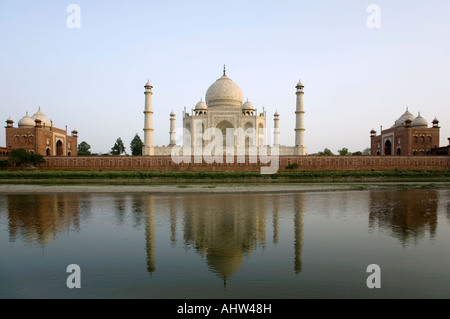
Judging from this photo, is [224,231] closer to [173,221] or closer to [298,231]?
[298,231]

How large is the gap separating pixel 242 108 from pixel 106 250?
3005cm

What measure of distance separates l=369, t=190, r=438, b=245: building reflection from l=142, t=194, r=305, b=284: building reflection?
208 centimetres

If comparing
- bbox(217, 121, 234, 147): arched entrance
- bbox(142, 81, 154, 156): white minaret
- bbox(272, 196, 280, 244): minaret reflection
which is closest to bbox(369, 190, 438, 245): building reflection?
bbox(272, 196, 280, 244): minaret reflection

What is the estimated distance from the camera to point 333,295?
4.20m

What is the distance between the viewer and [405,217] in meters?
9.47

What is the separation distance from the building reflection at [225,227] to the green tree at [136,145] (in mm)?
29989

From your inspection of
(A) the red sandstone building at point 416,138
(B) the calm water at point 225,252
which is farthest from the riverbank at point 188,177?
(B) the calm water at point 225,252

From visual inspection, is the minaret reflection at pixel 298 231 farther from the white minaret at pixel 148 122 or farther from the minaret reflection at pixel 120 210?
the white minaret at pixel 148 122

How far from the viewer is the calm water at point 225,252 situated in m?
4.43

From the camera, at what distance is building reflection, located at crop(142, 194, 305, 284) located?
5.70 m

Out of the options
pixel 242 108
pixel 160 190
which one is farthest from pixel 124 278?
pixel 242 108

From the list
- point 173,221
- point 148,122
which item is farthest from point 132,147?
point 173,221

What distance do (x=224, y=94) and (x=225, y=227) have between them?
27.3 m

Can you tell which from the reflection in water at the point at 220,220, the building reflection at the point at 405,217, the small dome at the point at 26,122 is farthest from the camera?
the small dome at the point at 26,122
